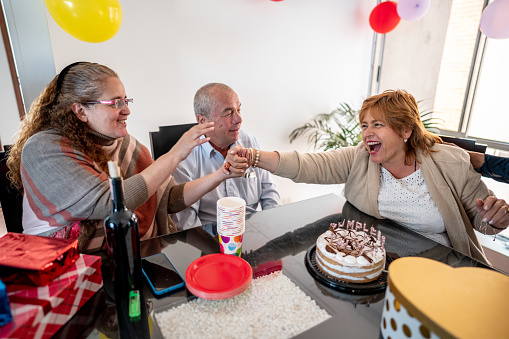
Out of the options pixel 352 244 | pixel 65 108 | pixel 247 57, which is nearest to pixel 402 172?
pixel 352 244

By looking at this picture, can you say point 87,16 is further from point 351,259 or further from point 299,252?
point 351,259

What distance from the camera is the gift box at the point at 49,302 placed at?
0.61m

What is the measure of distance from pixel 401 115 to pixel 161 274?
1.30 m

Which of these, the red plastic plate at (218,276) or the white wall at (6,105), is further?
the white wall at (6,105)

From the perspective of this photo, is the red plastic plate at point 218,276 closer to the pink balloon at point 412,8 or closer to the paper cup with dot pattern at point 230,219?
the paper cup with dot pattern at point 230,219

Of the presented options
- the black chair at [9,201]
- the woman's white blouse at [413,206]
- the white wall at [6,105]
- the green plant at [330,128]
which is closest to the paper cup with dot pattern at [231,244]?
the woman's white blouse at [413,206]

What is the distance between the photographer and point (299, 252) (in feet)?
3.51

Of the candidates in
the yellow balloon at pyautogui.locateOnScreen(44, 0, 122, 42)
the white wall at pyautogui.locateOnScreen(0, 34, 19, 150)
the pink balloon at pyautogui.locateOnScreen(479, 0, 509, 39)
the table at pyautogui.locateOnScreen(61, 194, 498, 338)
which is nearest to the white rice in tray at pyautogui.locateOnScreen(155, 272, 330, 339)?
the table at pyautogui.locateOnScreen(61, 194, 498, 338)

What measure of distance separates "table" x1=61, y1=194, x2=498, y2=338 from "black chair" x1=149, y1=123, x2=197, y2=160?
854 mm

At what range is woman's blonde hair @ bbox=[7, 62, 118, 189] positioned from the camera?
122 cm

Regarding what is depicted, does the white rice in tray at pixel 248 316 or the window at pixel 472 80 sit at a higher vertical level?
the window at pixel 472 80

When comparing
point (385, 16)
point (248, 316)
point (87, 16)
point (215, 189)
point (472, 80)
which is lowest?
point (215, 189)

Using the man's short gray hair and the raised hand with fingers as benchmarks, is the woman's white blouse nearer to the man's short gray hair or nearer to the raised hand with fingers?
the raised hand with fingers

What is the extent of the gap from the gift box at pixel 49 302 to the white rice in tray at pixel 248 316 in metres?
0.21
